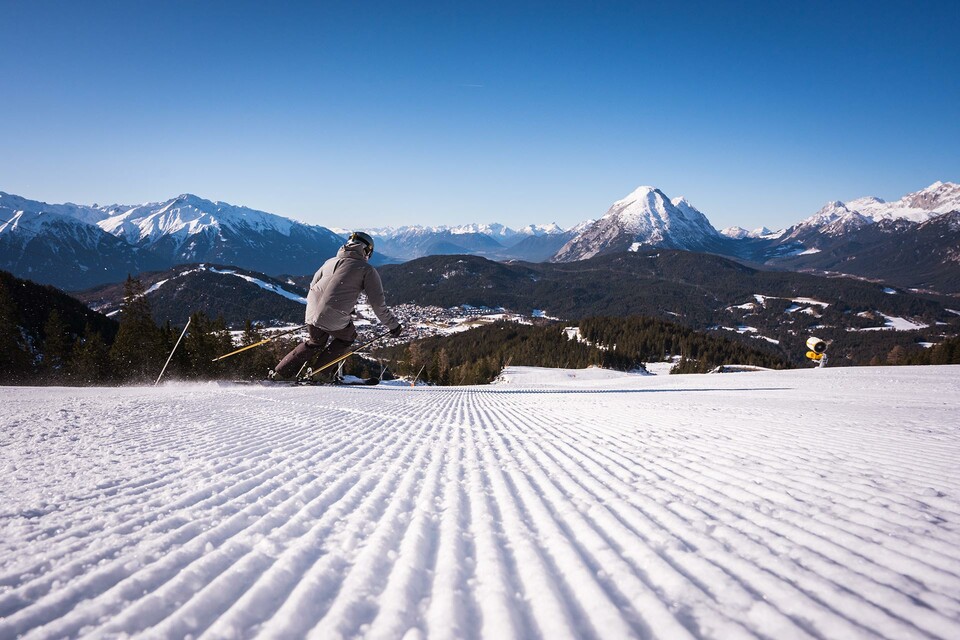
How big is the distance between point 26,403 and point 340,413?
6.50 m

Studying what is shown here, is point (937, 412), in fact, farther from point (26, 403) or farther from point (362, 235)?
point (26, 403)

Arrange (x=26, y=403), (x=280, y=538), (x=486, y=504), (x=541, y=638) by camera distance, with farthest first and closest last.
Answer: (x=26, y=403)
(x=486, y=504)
(x=280, y=538)
(x=541, y=638)

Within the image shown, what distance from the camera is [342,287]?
8734mm

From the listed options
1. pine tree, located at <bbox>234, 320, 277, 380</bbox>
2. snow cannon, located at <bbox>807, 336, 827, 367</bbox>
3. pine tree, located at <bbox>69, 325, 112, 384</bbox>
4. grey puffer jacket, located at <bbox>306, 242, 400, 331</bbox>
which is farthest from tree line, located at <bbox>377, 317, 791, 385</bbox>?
grey puffer jacket, located at <bbox>306, 242, 400, 331</bbox>

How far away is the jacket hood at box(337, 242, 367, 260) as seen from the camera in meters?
8.74

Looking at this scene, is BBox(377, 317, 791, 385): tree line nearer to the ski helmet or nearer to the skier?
the skier

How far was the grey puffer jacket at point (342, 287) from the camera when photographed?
8.69 metres

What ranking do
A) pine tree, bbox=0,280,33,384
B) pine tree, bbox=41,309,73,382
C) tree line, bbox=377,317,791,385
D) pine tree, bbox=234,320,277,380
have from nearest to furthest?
pine tree, bbox=0,280,33,384, pine tree, bbox=41,309,73,382, pine tree, bbox=234,320,277,380, tree line, bbox=377,317,791,385

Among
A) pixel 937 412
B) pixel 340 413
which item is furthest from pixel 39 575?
pixel 937 412

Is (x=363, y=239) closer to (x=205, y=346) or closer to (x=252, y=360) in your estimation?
(x=205, y=346)

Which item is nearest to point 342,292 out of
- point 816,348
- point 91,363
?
point 816,348

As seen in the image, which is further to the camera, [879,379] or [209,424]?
[879,379]

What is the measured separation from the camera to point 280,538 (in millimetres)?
2492

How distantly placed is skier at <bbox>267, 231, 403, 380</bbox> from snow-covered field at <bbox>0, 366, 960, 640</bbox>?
12.5 feet
